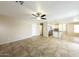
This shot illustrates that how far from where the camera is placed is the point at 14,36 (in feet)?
15.9

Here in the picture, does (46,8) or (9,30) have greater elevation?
(46,8)

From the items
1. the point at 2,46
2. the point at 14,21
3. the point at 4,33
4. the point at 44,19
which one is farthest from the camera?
the point at 14,21

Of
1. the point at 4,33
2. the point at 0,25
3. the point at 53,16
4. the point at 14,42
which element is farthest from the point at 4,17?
the point at 53,16

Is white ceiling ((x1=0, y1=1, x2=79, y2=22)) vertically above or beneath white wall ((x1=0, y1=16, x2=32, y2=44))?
above

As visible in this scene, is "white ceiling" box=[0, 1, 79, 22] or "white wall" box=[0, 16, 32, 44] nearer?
"white ceiling" box=[0, 1, 79, 22]

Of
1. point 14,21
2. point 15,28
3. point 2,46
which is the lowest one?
point 2,46

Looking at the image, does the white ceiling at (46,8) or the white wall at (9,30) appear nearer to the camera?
the white ceiling at (46,8)

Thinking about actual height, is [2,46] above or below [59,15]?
below

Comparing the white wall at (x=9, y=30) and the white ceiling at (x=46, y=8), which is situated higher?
the white ceiling at (x=46, y=8)

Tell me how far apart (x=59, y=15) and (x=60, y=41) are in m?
1.39

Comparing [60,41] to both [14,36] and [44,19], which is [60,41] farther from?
[14,36]

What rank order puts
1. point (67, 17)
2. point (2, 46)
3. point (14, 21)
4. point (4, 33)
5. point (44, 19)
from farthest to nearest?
point (14, 21), point (44, 19), point (4, 33), point (2, 46), point (67, 17)

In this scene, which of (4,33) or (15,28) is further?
(15,28)

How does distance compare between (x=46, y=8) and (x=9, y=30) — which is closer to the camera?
(x=46, y=8)
